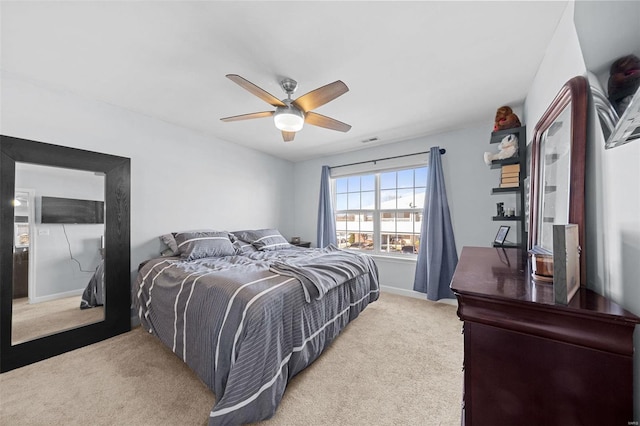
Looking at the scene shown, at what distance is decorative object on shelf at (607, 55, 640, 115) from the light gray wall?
3596 millimetres

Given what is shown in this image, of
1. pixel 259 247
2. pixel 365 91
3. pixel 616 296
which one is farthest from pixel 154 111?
pixel 616 296

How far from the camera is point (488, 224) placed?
305 cm

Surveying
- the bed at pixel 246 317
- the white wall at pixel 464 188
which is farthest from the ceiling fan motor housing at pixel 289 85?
the white wall at pixel 464 188

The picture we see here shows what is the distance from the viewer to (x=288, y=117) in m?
2.00

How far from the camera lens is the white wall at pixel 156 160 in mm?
2123

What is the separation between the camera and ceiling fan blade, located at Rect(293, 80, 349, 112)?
168 cm

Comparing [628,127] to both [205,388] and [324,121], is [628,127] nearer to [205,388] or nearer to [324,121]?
[324,121]

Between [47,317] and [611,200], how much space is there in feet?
12.8

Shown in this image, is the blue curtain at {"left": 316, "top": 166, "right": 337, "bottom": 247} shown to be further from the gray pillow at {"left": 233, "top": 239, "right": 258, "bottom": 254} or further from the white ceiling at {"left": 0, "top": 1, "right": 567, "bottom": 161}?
the white ceiling at {"left": 0, "top": 1, "right": 567, "bottom": 161}

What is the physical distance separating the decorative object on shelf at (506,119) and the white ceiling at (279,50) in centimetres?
13

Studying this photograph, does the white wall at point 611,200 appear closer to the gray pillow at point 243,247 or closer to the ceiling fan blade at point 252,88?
the ceiling fan blade at point 252,88

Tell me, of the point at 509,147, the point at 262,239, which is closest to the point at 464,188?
the point at 509,147

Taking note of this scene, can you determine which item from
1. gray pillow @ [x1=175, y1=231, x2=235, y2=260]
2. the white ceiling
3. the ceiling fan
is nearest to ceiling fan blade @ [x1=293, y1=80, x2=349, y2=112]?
the ceiling fan

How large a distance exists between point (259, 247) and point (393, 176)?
8.05ft
